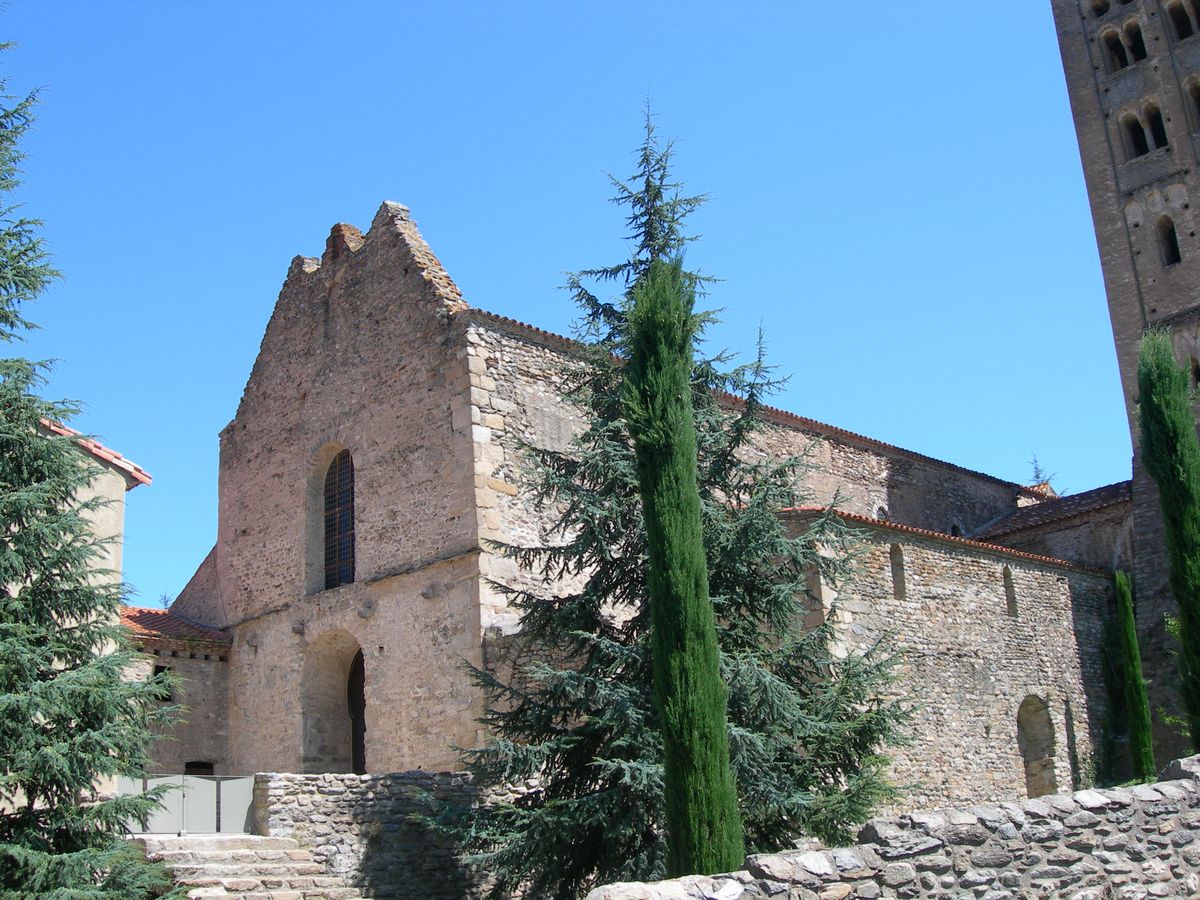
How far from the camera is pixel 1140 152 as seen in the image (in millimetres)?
31141

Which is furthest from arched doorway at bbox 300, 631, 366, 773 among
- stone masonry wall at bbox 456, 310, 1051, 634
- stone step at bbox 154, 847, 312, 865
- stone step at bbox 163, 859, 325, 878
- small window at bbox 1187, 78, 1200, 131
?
small window at bbox 1187, 78, 1200, 131

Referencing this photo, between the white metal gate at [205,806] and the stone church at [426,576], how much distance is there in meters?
1.98

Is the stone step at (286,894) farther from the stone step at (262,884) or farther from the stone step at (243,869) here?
the stone step at (243,869)

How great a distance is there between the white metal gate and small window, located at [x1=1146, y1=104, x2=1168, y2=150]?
2670cm

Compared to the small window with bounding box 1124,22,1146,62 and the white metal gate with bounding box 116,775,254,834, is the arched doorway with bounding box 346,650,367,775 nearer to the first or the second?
the white metal gate with bounding box 116,775,254,834

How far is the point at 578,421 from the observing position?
20.4 metres

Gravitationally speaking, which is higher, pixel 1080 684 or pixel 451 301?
pixel 451 301

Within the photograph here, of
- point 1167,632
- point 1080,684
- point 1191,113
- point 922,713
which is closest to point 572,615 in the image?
point 922,713

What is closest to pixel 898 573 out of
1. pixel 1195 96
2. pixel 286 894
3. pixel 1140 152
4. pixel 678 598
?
pixel 678 598

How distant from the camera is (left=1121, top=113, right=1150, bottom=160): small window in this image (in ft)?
102

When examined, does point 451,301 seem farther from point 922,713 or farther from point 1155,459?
point 1155,459

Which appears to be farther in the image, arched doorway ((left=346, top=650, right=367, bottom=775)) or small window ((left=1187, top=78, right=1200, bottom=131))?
small window ((left=1187, top=78, right=1200, bottom=131))

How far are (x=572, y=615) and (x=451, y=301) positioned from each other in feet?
21.7

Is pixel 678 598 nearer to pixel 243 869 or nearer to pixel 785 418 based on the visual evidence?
pixel 243 869
